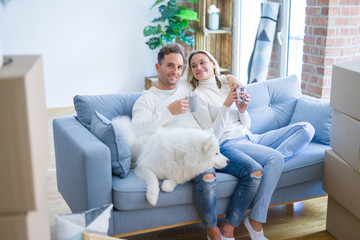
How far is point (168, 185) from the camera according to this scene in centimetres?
212

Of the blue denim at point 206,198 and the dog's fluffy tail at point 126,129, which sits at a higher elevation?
the dog's fluffy tail at point 126,129

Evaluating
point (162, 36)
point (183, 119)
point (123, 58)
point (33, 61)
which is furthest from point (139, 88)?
point (33, 61)

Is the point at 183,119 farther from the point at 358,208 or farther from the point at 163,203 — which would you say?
the point at 358,208

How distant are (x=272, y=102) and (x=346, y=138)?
0.83 metres

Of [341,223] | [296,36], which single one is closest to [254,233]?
[341,223]

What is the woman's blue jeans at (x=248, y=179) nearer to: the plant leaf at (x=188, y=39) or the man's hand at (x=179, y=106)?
the man's hand at (x=179, y=106)

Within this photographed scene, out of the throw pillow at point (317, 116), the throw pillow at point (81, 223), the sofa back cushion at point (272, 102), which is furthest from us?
the sofa back cushion at point (272, 102)

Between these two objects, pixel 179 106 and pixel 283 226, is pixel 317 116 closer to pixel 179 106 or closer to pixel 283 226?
pixel 283 226

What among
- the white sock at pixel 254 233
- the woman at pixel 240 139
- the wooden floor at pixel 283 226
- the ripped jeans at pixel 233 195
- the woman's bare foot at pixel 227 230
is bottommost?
the wooden floor at pixel 283 226

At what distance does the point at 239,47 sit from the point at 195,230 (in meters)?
3.28

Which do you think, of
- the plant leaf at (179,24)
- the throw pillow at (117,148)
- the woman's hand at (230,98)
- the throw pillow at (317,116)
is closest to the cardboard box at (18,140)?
the throw pillow at (117,148)

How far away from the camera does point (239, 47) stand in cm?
533

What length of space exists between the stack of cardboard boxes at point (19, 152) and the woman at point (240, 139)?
58.7 inches

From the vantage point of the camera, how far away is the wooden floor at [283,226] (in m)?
2.49
